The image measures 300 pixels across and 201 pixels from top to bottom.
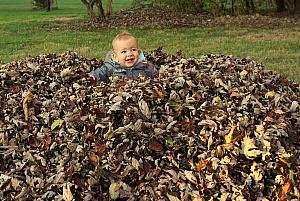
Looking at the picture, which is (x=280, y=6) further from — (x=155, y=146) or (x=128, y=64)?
(x=155, y=146)

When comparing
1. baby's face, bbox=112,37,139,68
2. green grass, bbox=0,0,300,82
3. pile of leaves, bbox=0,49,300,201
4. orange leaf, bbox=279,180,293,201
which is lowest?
green grass, bbox=0,0,300,82

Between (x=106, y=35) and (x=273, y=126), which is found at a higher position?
(x=273, y=126)

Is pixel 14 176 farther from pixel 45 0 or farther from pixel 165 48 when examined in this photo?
pixel 45 0

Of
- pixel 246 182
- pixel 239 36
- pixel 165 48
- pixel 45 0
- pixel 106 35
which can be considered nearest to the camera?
pixel 246 182

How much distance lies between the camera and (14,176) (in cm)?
407

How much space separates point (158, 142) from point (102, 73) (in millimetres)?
2346

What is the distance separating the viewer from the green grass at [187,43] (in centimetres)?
1334

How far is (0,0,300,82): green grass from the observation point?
13.3m

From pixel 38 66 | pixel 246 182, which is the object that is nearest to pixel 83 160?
pixel 246 182

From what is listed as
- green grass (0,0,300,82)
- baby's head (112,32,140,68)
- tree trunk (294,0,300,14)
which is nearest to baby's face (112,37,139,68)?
baby's head (112,32,140,68)

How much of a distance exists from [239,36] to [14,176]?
13699mm

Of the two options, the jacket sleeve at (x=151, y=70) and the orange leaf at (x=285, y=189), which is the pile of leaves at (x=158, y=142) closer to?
the orange leaf at (x=285, y=189)

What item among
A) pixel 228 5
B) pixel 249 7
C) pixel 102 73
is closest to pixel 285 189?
pixel 102 73

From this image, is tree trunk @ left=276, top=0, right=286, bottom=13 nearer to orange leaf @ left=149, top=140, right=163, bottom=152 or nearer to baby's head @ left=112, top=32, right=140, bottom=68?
baby's head @ left=112, top=32, right=140, bottom=68
